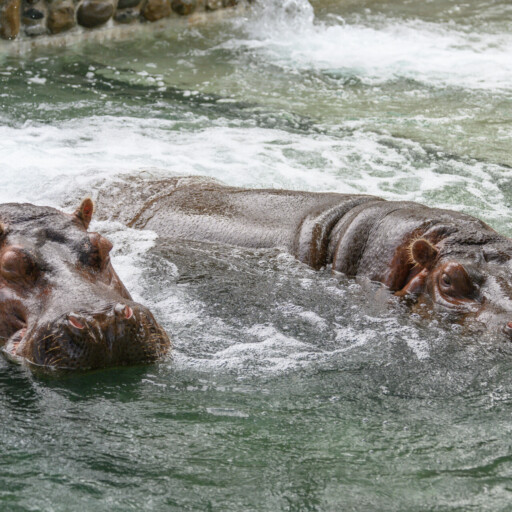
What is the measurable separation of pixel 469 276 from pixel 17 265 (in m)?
2.15

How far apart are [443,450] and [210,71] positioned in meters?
8.29

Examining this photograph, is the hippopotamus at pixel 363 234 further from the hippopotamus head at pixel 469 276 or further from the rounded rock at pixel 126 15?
the rounded rock at pixel 126 15

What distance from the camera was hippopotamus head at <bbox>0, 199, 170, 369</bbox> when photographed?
12.0ft

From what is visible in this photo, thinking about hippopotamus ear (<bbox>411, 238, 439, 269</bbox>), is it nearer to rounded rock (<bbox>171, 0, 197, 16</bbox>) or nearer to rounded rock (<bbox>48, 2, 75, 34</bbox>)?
rounded rock (<bbox>48, 2, 75, 34</bbox>)

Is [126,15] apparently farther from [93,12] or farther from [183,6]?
[183,6]

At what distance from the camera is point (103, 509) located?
2.76 m

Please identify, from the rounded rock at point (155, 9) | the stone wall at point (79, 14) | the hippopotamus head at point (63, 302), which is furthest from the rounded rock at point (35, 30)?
the hippopotamus head at point (63, 302)

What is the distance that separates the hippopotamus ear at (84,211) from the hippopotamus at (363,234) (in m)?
0.95

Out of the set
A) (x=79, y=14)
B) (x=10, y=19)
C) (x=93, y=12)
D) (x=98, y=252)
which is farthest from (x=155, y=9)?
(x=98, y=252)

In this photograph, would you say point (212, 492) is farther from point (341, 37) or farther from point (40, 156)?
point (341, 37)

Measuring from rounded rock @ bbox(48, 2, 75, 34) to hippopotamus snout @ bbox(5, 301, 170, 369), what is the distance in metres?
8.32

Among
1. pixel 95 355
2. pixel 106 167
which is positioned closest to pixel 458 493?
pixel 95 355

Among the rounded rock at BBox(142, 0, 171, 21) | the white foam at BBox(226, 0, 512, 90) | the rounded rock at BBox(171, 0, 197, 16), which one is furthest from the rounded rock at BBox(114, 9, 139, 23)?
the white foam at BBox(226, 0, 512, 90)

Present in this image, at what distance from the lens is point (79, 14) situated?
38.2ft
